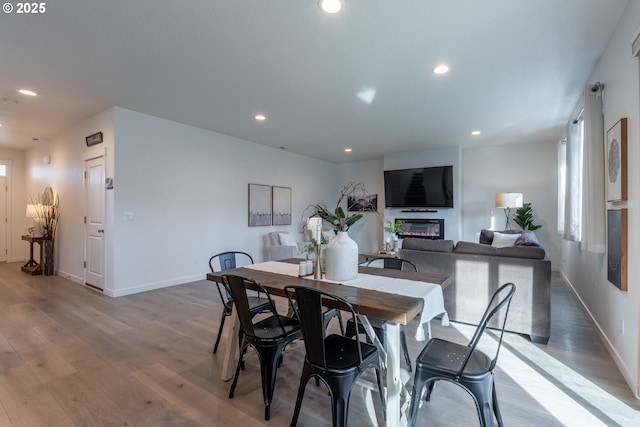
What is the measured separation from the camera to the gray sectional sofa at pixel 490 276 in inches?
112

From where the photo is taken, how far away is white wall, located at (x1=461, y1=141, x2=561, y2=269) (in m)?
6.22

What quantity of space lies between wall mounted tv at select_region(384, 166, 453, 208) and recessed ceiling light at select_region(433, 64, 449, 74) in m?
3.82

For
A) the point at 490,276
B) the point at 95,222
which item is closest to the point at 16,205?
the point at 95,222

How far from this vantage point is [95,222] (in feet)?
15.6

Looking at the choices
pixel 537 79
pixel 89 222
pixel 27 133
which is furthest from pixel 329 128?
pixel 27 133

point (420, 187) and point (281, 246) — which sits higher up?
point (420, 187)

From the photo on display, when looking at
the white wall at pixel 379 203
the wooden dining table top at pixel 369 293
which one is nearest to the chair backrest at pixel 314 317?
the wooden dining table top at pixel 369 293

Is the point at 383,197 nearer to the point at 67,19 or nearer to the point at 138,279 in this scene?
the point at 138,279

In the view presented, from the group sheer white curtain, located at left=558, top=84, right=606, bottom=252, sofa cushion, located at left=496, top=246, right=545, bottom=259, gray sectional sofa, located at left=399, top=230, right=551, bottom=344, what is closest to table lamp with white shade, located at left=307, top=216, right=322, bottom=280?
gray sectional sofa, located at left=399, top=230, right=551, bottom=344

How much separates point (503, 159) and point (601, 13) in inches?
189

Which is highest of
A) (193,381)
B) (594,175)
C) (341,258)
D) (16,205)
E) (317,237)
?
(594,175)

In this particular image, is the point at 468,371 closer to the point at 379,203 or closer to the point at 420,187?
the point at 420,187

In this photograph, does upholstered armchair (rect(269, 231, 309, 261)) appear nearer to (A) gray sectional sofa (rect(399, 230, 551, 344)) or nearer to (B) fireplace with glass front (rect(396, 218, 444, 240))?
(B) fireplace with glass front (rect(396, 218, 444, 240))

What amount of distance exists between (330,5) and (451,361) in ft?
7.96
